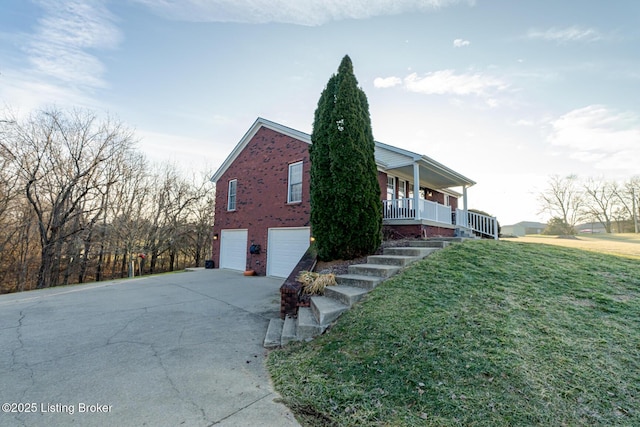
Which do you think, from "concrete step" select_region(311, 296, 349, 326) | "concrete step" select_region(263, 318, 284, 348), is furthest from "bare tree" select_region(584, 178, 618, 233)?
"concrete step" select_region(263, 318, 284, 348)

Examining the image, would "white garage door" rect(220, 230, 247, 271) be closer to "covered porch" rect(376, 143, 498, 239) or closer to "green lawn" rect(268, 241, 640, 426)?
"covered porch" rect(376, 143, 498, 239)

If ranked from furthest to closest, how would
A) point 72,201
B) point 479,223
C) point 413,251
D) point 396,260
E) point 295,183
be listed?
point 72,201
point 479,223
point 295,183
point 413,251
point 396,260

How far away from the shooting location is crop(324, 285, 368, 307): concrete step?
432 centimetres

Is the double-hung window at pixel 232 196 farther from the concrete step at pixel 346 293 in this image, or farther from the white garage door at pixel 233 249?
the concrete step at pixel 346 293

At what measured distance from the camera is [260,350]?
148 inches

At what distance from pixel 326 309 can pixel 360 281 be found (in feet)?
3.37

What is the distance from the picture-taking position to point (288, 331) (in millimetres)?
4156

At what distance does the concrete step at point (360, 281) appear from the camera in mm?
4770

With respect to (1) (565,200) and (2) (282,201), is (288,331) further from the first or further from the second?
(1) (565,200)

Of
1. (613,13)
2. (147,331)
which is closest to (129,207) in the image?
(147,331)

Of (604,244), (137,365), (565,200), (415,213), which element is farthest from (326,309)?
(565,200)

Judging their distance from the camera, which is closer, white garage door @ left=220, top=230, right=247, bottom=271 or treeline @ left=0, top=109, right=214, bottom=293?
white garage door @ left=220, top=230, right=247, bottom=271

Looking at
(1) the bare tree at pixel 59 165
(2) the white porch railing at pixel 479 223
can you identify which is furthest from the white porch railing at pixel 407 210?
(1) the bare tree at pixel 59 165

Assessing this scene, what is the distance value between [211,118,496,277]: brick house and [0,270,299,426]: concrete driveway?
464 cm
